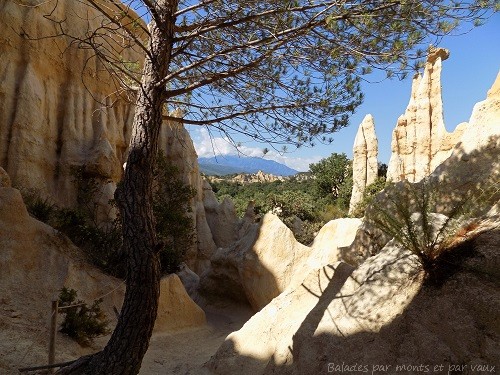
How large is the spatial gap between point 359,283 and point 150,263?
2121 millimetres

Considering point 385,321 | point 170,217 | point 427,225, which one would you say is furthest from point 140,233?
point 170,217

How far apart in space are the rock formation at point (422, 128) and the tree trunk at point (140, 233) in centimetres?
2466

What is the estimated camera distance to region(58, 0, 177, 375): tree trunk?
12.5 feet

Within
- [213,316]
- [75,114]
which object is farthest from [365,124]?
[213,316]

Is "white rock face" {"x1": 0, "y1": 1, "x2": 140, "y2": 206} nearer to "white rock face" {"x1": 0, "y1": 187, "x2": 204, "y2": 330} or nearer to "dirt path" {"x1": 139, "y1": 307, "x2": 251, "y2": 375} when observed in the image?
"white rock face" {"x1": 0, "y1": 187, "x2": 204, "y2": 330}

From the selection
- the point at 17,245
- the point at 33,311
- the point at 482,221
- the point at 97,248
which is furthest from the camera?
the point at 97,248

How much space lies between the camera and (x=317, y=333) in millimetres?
3971

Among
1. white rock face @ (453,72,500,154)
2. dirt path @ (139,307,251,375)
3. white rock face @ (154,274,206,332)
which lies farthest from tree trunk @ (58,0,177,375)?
white rock face @ (154,274,206,332)

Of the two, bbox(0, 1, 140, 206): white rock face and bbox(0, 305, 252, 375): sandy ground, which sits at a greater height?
bbox(0, 1, 140, 206): white rock face

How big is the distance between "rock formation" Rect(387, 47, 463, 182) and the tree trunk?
24.7 metres

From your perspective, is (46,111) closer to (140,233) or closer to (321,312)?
(140,233)

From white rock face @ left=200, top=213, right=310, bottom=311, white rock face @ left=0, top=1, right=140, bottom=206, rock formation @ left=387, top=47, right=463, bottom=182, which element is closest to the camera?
white rock face @ left=200, top=213, right=310, bottom=311

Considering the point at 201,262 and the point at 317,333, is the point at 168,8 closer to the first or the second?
the point at 317,333

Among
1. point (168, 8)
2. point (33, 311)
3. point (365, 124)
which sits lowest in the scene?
point (33, 311)
